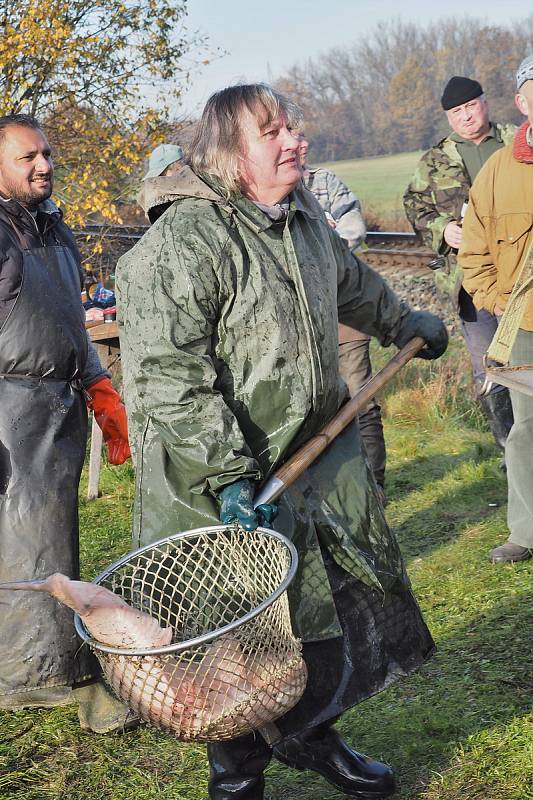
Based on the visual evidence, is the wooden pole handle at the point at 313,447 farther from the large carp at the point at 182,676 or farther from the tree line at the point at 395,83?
the tree line at the point at 395,83

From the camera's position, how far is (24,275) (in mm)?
3932

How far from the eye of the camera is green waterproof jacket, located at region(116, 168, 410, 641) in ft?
8.61

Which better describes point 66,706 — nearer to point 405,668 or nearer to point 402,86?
point 405,668

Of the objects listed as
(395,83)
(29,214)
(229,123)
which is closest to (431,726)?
(229,123)

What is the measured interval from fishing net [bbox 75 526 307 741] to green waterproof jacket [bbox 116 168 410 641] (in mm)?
113

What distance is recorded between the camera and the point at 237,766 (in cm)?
278

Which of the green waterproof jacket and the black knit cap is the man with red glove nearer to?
the green waterproof jacket

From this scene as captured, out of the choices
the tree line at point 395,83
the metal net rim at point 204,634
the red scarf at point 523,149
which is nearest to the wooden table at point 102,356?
the red scarf at point 523,149

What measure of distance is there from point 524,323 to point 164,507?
226 cm

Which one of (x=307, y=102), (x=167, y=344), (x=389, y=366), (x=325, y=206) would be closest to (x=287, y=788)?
(x=389, y=366)

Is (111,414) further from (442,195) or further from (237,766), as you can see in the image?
(442,195)

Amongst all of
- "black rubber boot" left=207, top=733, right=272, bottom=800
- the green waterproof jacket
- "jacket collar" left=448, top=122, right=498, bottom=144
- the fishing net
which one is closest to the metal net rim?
the fishing net

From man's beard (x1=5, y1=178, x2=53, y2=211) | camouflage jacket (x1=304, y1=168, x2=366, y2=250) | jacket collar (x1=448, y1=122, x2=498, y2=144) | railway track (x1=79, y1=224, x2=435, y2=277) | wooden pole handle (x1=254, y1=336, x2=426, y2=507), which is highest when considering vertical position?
man's beard (x1=5, y1=178, x2=53, y2=211)

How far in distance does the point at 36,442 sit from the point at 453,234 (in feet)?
9.93
